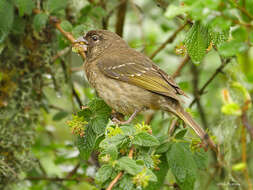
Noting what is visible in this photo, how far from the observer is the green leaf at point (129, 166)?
2.13 m

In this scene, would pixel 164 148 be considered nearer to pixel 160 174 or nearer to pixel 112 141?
pixel 160 174

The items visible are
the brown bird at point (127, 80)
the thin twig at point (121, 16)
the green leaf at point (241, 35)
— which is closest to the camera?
the green leaf at point (241, 35)

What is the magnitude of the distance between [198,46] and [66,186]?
234cm

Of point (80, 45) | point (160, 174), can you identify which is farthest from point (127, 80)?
point (160, 174)

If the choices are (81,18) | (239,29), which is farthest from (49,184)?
(239,29)

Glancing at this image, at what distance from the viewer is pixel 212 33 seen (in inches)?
104

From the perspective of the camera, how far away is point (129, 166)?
7.13 ft

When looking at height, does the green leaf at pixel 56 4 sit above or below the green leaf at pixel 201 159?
above

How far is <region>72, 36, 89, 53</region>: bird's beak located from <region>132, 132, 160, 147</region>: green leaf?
4.83 ft

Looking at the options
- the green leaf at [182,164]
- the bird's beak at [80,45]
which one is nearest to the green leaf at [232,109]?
the green leaf at [182,164]

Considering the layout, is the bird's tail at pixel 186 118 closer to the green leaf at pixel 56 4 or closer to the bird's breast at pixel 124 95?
the bird's breast at pixel 124 95

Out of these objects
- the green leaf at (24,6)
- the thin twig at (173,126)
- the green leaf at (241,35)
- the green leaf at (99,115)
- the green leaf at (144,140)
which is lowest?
the thin twig at (173,126)

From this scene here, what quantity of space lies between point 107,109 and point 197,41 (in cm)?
94

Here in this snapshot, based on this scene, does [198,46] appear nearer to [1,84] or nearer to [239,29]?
[239,29]
